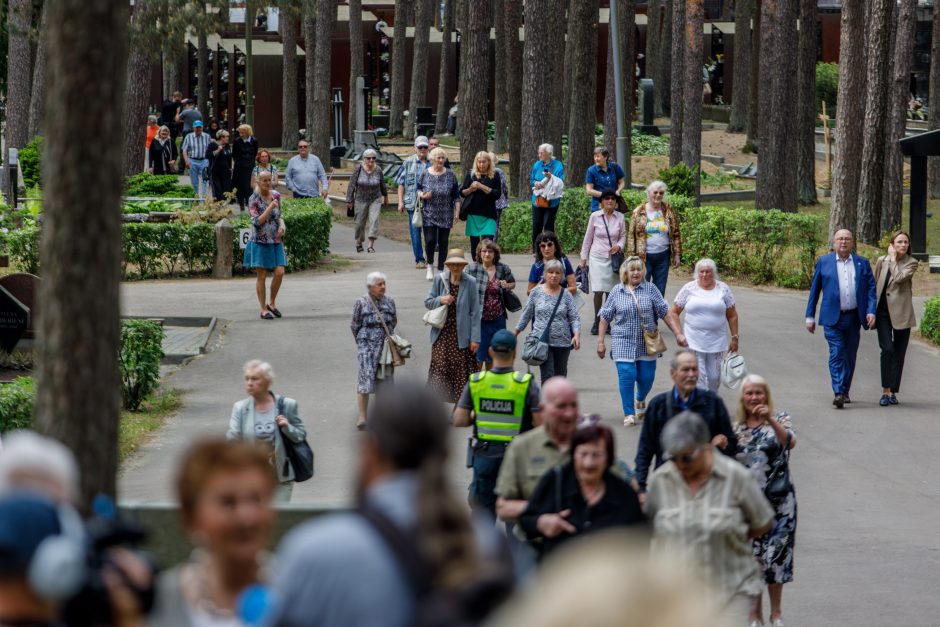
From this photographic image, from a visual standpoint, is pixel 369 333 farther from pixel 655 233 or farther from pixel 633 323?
pixel 655 233

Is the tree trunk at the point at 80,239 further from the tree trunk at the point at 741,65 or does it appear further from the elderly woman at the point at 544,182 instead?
the tree trunk at the point at 741,65

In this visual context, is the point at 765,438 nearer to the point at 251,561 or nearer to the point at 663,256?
the point at 251,561

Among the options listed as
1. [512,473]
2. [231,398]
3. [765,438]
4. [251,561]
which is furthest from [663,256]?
[251,561]

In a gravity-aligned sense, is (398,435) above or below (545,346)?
above

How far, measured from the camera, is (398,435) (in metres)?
3.62

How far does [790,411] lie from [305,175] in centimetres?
1359

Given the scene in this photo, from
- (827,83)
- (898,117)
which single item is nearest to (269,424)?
(898,117)

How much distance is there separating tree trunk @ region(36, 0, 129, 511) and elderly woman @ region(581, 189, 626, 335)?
10853mm

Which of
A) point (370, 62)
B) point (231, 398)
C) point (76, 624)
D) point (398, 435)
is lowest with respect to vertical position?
point (231, 398)

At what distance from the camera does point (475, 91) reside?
27.7 m

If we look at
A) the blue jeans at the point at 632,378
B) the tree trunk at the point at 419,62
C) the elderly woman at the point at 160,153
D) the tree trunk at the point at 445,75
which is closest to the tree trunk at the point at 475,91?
the elderly woman at the point at 160,153

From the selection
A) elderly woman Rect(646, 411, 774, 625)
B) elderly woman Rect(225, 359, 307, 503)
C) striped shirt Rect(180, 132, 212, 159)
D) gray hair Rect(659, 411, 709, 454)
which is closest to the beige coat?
elderly woman Rect(225, 359, 307, 503)

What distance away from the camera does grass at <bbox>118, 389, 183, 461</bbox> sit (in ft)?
42.2

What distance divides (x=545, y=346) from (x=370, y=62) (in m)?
50.7
